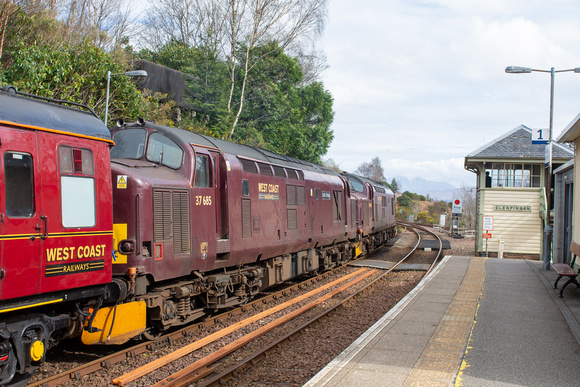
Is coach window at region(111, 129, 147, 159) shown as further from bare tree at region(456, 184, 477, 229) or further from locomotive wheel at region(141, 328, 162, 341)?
bare tree at region(456, 184, 477, 229)

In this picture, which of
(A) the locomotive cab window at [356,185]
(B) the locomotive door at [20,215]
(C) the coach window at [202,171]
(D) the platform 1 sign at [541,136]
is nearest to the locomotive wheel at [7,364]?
(B) the locomotive door at [20,215]

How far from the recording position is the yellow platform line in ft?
19.7

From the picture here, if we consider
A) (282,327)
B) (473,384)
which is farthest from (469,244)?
(473,384)

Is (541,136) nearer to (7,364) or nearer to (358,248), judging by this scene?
(358,248)

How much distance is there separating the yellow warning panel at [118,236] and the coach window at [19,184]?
166 centimetres

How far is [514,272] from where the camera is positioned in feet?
51.9

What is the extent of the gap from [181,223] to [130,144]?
5.36ft

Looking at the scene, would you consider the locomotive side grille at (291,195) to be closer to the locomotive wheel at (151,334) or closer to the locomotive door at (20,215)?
the locomotive wheel at (151,334)

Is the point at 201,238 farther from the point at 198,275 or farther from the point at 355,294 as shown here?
the point at 355,294

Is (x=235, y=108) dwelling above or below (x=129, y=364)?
above

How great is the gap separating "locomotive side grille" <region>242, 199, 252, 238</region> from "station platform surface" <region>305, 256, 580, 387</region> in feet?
10.4

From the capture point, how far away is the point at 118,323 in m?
6.55

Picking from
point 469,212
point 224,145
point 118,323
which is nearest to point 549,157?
point 224,145

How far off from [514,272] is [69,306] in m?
14.1
